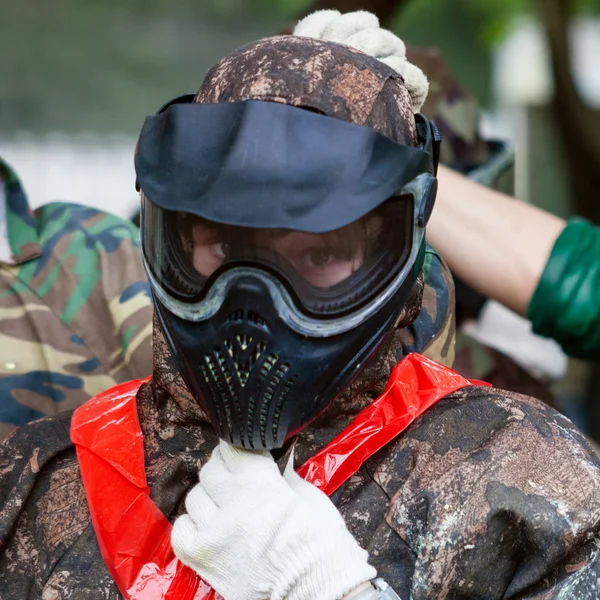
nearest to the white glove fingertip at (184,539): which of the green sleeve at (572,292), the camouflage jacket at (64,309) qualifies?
the camouflage jacket at (64,309)

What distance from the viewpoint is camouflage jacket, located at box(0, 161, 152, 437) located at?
2.62 meters

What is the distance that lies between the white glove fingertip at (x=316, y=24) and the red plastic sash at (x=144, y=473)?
0.72 m

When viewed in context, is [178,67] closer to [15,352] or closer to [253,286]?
[15,352]

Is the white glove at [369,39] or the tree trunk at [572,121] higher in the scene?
the white glove at [369,39]

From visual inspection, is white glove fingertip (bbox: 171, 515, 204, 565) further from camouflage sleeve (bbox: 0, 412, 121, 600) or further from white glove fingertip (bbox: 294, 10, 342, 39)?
white glove fingertip (bbox: 294, 10, 342, 39)

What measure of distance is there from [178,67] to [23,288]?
3.81 m

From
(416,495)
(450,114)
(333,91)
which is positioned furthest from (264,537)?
(450,114)

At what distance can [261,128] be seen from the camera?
159 cm

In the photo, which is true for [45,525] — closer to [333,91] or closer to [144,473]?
[144,473]

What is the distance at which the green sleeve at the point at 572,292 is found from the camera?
2.89 m

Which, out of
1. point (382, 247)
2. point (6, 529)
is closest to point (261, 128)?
point (382, 247)

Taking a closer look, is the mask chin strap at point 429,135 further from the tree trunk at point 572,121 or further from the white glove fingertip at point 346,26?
the tree trunk at point 572,121

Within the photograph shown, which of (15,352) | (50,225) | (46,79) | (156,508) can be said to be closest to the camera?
(156,508)

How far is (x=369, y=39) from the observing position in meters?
1.96
